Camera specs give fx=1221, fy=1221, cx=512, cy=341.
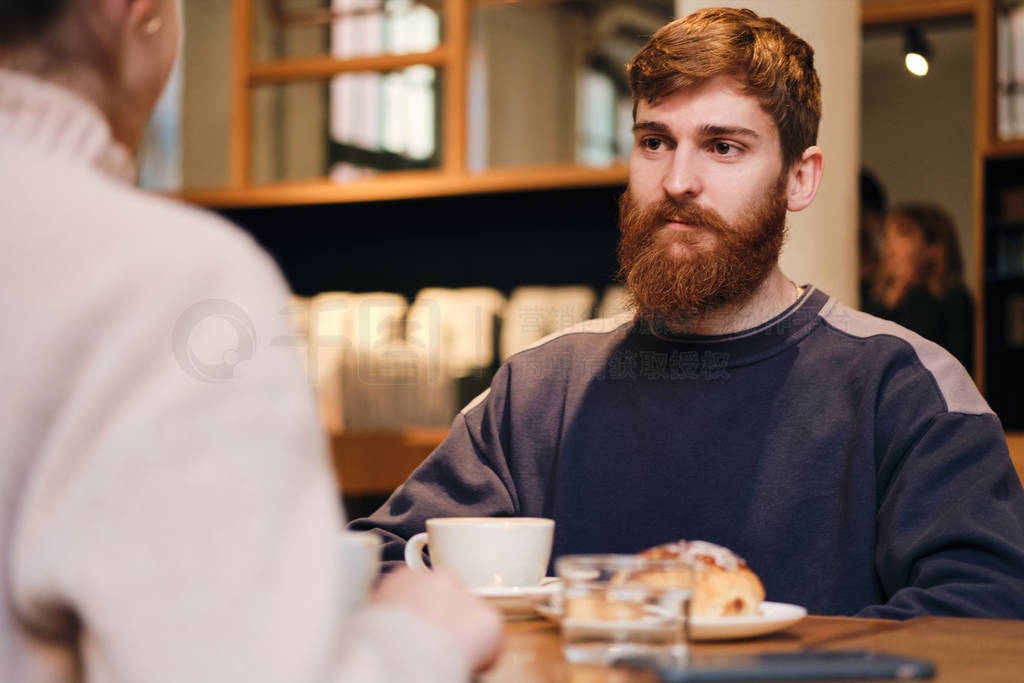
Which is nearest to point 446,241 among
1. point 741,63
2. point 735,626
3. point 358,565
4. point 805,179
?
point 805,179

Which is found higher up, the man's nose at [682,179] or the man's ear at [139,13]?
the man's ear at [139,13]

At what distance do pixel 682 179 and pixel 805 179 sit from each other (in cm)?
26

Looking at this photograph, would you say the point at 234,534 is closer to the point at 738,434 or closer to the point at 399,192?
the point at 738,434

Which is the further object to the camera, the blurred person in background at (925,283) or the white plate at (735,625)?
the blurred person in background at (925,283)

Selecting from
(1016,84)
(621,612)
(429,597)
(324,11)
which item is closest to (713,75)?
(621,612)

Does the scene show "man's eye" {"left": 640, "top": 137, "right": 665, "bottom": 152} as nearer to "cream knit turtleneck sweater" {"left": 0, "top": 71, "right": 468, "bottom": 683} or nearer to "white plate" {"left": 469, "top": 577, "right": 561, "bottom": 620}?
"white plate" {"left": 469, "top": 577, "right": 561, "bottom": 620}

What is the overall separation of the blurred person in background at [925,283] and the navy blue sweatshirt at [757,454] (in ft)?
9.66

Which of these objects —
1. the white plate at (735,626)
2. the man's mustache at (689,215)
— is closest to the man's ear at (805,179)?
the man's mustache at (689,215)

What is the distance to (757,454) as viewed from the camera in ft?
4.92

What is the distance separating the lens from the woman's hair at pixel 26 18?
576 millimetres

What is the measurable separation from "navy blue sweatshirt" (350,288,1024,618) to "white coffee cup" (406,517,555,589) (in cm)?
32

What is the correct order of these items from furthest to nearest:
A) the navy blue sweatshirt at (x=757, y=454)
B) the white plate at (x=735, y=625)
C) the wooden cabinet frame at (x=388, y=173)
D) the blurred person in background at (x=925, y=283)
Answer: the blurred person in background at (x=925, y=283) → the wooden cabinet frame at (x=388, y=173) → the navy blue sweatshirt at (x=757, y=454) → the white plate at (x=735, y=625)

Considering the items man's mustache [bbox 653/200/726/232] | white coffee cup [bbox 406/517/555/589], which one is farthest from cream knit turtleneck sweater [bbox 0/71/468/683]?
man's mustache [bbox 653/200/726/232]

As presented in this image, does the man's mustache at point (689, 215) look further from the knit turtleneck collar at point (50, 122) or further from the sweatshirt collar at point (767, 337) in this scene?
the knit turtleneck collar at point (50, 122)
